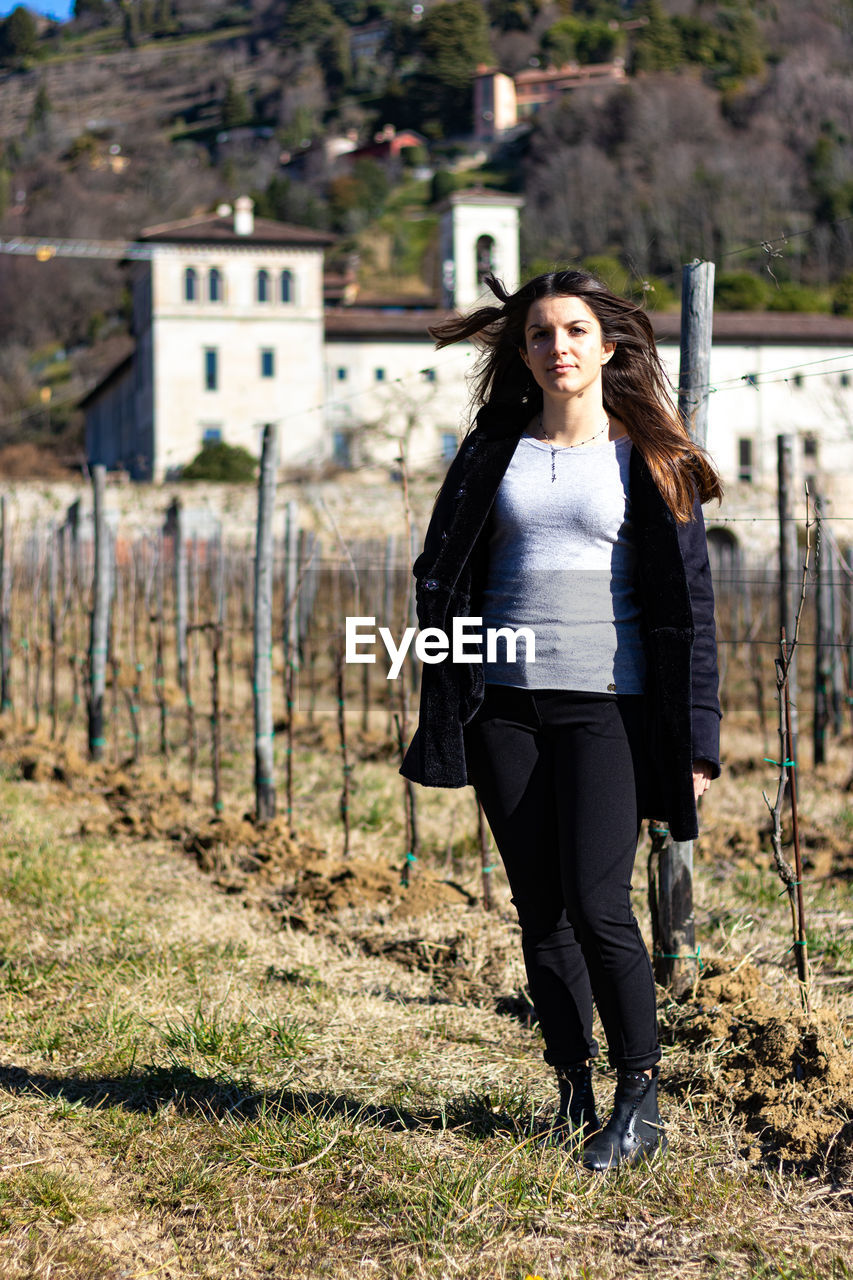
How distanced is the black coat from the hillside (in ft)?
100.0

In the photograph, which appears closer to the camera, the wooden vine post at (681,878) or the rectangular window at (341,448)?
the wooden vine post at (681,878)

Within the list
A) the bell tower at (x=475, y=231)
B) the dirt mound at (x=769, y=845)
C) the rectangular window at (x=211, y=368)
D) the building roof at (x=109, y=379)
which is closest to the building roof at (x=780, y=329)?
the bell tower at (x=475, y=231)

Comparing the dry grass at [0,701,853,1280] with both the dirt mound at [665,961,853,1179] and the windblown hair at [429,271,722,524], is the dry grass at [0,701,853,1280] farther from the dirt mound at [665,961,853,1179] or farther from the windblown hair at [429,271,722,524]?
the windblown hair at [429,271,722,524]

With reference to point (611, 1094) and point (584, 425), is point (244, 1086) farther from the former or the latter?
point (584, 425)

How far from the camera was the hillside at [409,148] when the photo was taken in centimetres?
5944

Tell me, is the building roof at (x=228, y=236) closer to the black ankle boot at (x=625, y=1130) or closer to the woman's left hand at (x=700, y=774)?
the woman's left hand at (x=700, y=774)

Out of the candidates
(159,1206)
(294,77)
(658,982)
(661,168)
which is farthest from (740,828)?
(294,77)

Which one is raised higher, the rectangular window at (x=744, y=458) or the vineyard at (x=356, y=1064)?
the rectangular window at (x=744, y=458)

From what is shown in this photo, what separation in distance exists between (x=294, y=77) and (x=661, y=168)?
5440 cm

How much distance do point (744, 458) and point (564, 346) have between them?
135 ft

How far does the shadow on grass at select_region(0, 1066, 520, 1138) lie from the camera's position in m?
2.73

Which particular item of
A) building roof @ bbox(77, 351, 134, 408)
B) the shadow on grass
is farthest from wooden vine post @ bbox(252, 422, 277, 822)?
building roof @ bbox(77, 351, 134, 408)

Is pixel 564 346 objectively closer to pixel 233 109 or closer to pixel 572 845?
pixel 572 845

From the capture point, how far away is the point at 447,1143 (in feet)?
8.64
